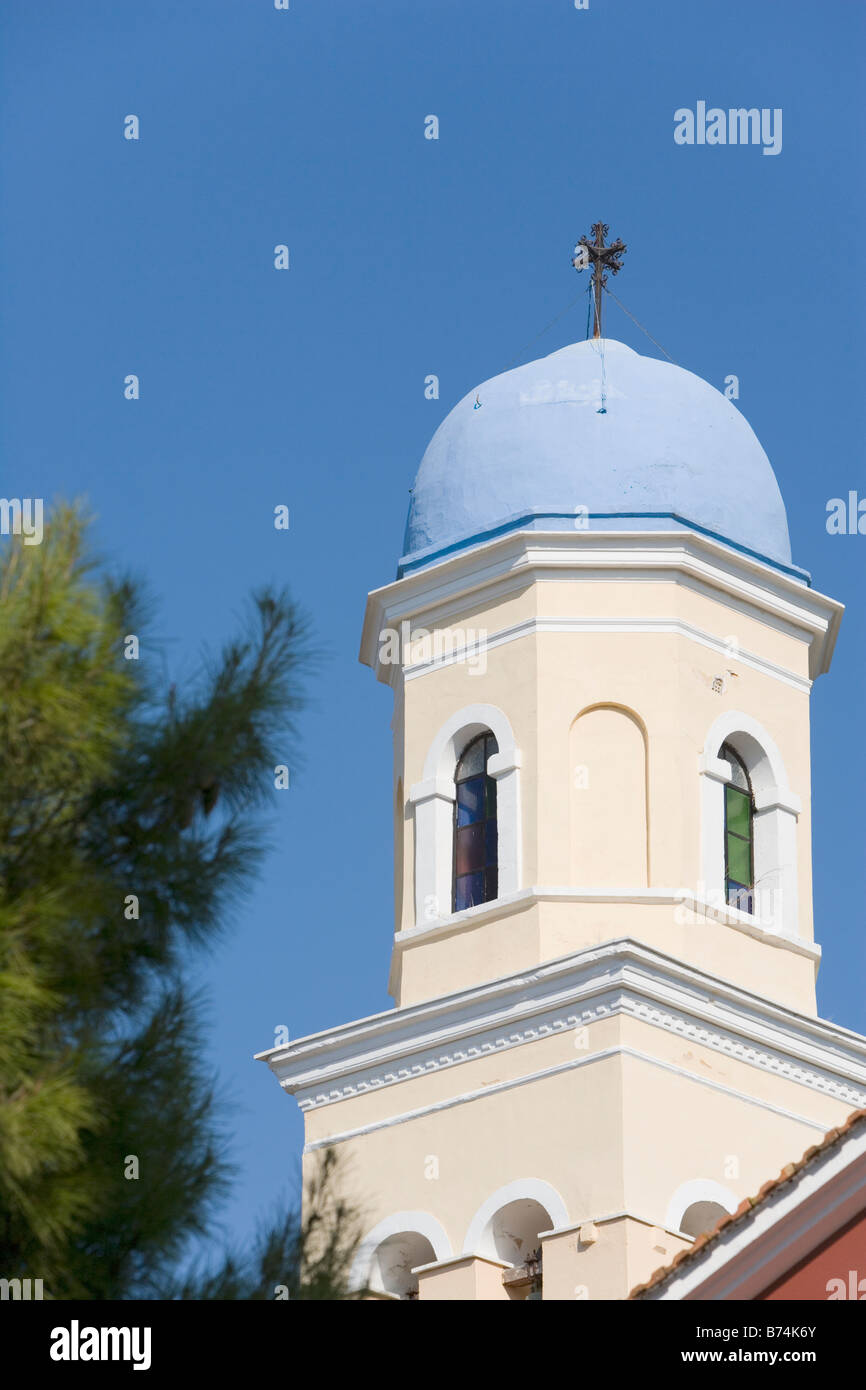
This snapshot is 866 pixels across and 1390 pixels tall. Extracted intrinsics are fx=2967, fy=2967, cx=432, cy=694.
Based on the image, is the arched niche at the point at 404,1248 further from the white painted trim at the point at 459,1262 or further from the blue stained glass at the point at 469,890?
the blue stained glass at the point at 469,890

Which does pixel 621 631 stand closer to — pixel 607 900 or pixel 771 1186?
pixel 607 900

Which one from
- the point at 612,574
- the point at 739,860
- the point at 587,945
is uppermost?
the point at 612,574

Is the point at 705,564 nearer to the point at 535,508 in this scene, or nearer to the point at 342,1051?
the point at 535,508

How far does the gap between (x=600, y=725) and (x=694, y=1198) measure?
3937mm

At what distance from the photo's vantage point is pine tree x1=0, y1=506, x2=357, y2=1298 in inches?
395

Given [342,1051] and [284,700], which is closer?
[284,700]

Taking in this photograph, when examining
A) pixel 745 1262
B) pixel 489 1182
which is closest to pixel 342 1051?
pixel 489 1182

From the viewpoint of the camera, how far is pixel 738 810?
2375 cm

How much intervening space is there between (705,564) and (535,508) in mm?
1432

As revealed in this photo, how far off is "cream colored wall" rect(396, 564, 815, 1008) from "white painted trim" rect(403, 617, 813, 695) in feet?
0.13

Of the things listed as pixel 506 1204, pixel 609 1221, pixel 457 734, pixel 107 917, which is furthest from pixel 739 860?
pixel 107 917

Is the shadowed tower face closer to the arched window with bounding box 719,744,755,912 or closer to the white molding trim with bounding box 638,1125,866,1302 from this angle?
the arched window with bounding box 719,744,755,912
